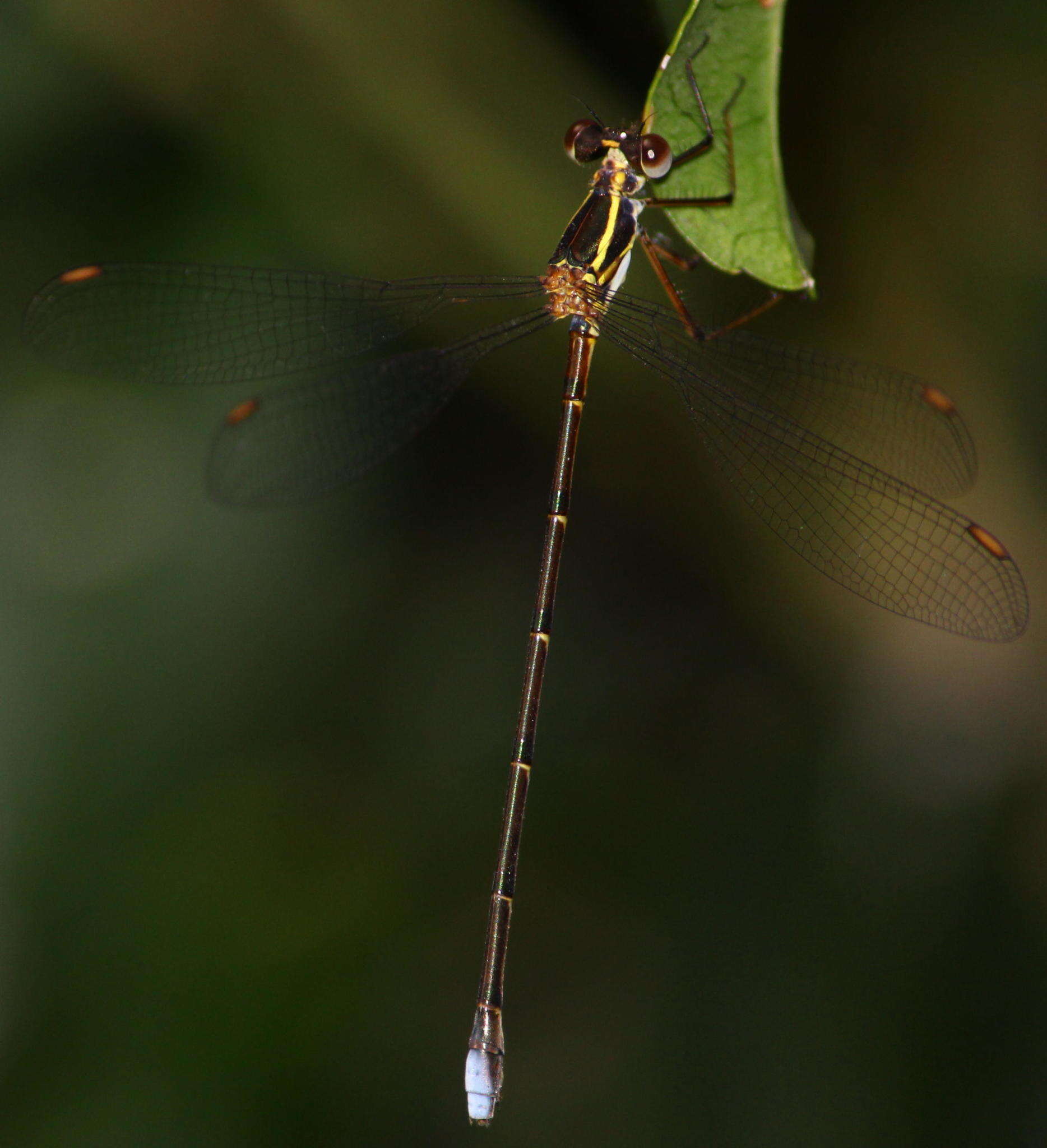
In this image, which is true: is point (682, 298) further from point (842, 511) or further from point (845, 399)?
point (842, 511)

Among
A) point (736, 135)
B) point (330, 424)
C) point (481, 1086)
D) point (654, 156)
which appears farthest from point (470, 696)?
point (736, 135)

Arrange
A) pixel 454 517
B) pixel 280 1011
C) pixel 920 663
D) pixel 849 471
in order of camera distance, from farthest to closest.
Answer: pixel 454 517, pixel 920 663, pixel 280 1011, pixel 849 471

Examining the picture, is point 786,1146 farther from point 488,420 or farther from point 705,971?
point 488,420

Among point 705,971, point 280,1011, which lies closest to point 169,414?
point 280,1011

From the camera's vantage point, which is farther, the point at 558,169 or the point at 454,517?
the point at 454,517

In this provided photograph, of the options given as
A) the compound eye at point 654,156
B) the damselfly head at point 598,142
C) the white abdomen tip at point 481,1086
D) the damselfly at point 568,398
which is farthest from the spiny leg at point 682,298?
the white abdomen tip at point 481,1086

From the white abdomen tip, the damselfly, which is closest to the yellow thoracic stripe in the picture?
the damselfly

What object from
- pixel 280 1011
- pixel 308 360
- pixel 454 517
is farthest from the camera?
pixel 454 517

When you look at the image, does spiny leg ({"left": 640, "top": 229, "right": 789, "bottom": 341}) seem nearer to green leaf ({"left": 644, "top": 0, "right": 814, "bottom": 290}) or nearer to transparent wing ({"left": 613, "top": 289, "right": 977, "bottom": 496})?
transparent wing ({"left": 613, "top": 289, "right": 977, "bottom": 496})
